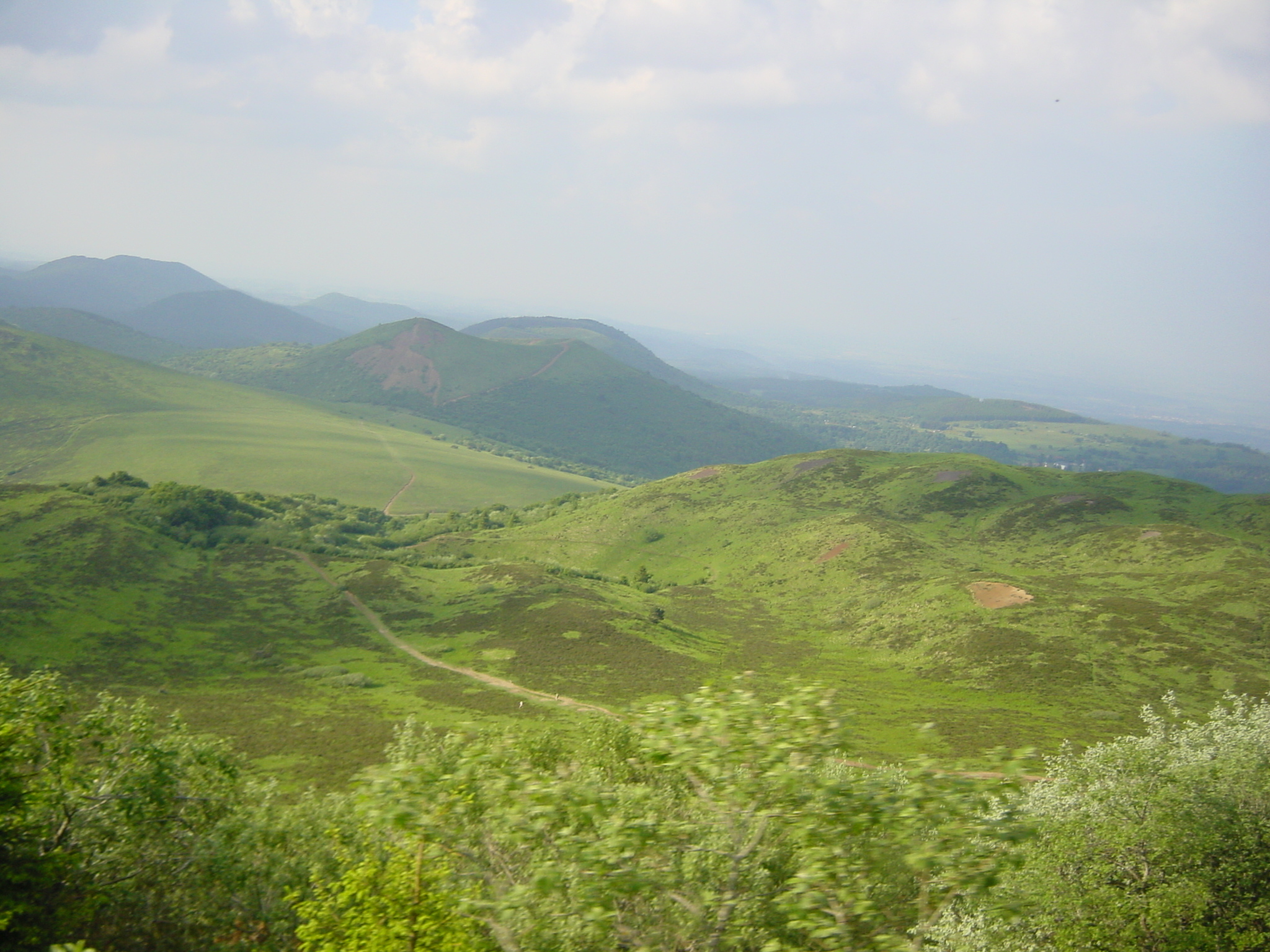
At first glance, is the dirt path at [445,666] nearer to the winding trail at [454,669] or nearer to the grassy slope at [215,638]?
the winding trail at [454,669]

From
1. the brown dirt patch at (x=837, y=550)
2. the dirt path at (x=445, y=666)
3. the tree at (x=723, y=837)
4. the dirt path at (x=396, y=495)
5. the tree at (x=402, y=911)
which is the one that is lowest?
the dirt path at (x=445, y=666)

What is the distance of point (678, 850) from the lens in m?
12.4

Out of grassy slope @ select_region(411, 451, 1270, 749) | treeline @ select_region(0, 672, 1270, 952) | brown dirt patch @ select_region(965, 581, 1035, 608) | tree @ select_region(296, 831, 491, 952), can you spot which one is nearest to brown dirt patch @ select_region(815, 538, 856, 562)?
grassy slope @ select_region(411, 451, 1270, 749)

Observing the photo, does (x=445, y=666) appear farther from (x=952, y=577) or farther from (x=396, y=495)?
(x=396, y=495)

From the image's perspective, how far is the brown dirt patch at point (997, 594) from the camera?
93.5 metres

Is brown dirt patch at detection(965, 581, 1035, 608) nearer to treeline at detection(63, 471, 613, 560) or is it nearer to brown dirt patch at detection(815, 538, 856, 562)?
brown dirt patch at detection(815, 538, 856, 562)

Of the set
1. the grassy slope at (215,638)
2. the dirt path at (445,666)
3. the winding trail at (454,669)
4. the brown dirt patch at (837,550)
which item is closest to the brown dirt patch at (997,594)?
the brown dirt patch at (837,550)

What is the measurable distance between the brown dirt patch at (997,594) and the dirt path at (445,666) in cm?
5603

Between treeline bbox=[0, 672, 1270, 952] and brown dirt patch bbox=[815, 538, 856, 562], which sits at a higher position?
treeline bbox=[0, 672, 1270, 952]

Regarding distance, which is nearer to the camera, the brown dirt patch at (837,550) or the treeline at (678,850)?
the treeline at (678,850)

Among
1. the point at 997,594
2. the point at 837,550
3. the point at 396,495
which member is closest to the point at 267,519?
the point at 396,495

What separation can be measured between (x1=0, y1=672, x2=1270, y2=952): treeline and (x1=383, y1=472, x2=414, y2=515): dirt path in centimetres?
15215

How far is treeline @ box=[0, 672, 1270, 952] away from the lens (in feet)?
39.7

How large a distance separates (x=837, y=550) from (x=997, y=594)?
32.2 m
